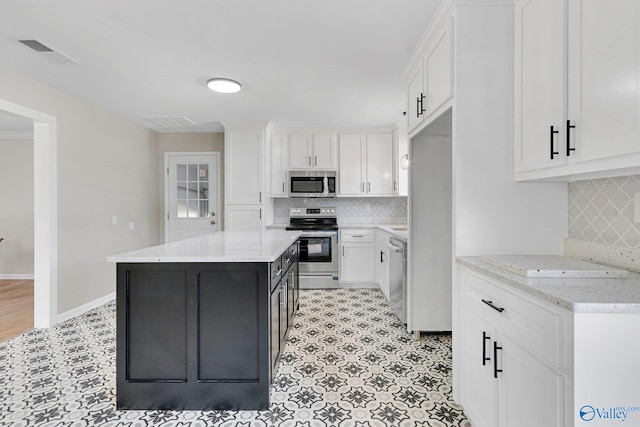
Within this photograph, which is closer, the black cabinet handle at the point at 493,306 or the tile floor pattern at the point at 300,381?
the black cabinet handle at the point at 493,306

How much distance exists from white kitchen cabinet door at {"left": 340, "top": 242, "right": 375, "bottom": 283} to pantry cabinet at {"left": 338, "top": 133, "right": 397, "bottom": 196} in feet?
2.64

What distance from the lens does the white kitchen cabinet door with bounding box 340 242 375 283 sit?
15.1 ft

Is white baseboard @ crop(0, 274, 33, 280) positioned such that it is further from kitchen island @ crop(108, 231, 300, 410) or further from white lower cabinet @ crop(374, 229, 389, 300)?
white lower cabinet @ crop(374, 229, 389, 300)

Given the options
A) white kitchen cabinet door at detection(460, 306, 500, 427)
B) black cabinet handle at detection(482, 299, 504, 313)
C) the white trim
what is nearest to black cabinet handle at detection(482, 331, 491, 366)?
white kitchen cabinet door at detection(460, 306, 500, 427)

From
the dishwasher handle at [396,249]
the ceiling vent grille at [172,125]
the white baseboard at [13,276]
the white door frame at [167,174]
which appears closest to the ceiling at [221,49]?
the ceiling vent grille at [172,125]

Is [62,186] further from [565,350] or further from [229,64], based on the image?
[565,350]

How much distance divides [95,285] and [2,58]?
7.95 ft

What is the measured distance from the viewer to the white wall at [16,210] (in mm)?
5219

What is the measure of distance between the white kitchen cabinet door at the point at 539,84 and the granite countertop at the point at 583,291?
1.71ft

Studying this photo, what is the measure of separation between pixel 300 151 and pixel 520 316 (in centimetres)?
401

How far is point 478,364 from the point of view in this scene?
1.57 m

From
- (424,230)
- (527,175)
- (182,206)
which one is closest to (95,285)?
(182,206)

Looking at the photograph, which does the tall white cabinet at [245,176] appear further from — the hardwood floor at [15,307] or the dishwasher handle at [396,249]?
the hardwood floor at [15,307]

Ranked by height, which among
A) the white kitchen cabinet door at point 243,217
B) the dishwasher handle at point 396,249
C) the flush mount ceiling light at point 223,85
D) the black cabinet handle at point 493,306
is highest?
the flush mount ceiling light at point 223,85
